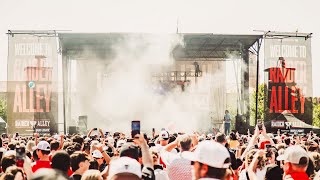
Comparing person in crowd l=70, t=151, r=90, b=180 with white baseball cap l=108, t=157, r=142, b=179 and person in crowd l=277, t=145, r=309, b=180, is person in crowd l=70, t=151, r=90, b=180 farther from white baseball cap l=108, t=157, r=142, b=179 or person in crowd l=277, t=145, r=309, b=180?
person in crowd l=277, t=145, r=309, b=180

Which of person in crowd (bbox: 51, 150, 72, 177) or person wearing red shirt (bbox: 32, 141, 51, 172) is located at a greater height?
person in crowd (bbox: 51, 150, 72, 177)

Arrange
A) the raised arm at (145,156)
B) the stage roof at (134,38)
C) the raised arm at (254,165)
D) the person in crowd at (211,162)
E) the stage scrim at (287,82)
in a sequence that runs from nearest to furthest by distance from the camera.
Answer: the person in crowd at (211,162)
the raised arm at (145,156)
the raised arm at (254,165)
the stage scrim at (287,82)
the stage roof at (134,38)

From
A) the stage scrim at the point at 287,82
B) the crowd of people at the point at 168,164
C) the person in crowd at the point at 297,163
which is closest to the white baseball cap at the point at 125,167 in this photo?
the crowd of people at the point at 168,164

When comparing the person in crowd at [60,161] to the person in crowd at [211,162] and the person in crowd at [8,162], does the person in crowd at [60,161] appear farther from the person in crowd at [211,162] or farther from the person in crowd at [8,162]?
the person in crowd at [211,162]

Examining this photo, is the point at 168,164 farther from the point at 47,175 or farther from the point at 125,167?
the point at 47,175

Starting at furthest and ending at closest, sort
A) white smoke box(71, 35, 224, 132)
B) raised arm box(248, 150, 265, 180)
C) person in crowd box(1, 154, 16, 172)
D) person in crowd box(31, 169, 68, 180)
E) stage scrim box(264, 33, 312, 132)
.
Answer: white smoke box(71, 35, 224, 132), stage scrim box(264, 33, 312, 132), person in crowd box(1, 154, 16, 172), raised arm box(248, 150, 265, 180), person in crowd box(31, 169, 68, 180)

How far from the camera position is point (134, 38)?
87.1 ft

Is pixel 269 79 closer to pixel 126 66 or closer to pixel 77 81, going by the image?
pixel 126 66

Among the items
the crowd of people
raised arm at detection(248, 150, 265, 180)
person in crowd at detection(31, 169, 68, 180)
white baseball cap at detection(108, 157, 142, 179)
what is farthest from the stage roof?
person in crowd at detection(31, 169, 68, 180)

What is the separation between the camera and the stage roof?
26.9 metres

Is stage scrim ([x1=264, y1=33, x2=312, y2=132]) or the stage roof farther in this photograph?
the stage roof

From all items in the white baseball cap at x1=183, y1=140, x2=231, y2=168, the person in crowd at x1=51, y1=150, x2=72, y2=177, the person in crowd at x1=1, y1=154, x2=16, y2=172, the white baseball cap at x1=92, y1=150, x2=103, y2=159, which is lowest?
the white baseball cap at x1=92, y1=150, x2=103, y2=159

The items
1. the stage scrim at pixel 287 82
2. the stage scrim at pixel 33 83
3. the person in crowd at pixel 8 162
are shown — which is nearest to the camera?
the person in crowd at pixel 8 162

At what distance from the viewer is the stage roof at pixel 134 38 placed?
88.3 ft
